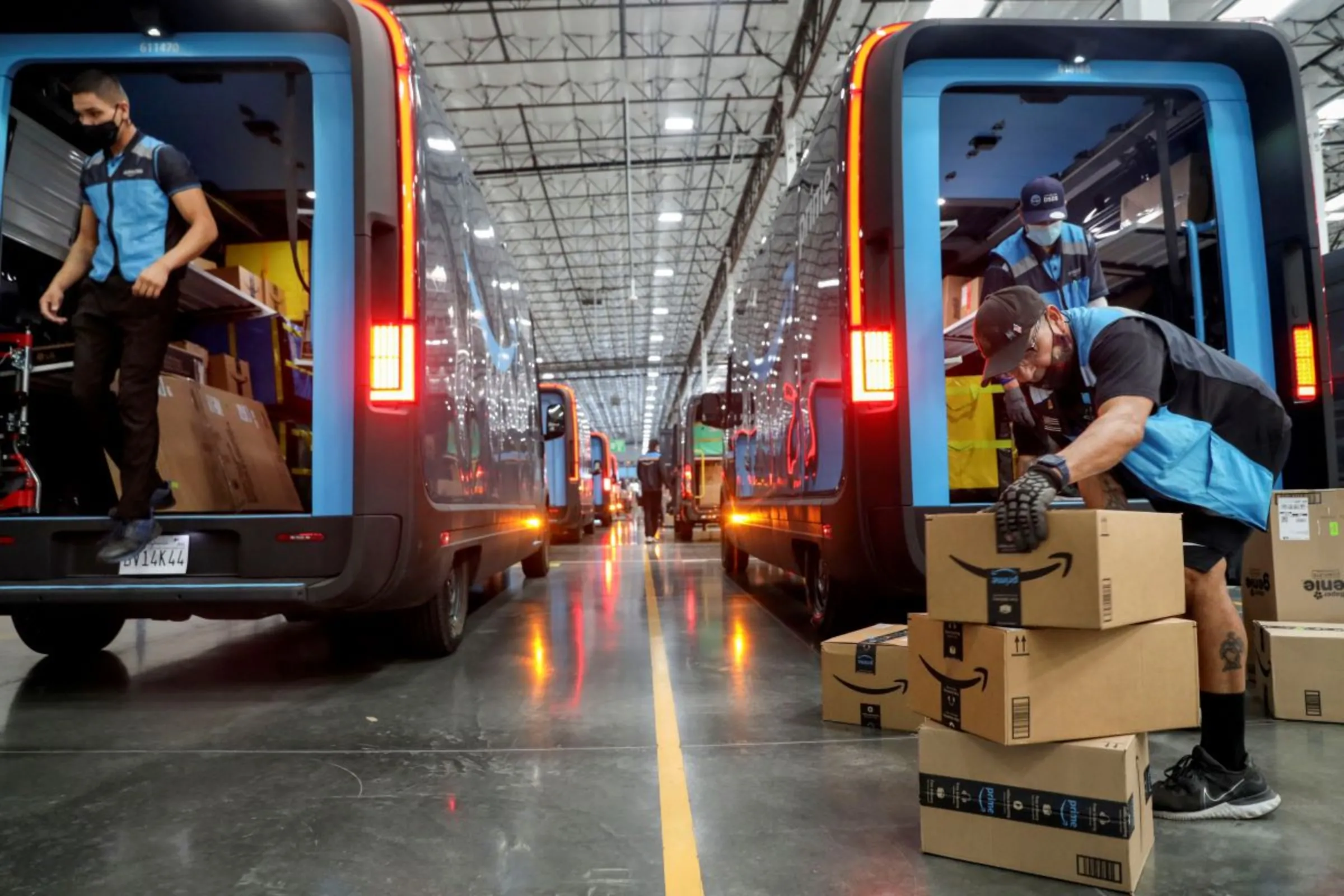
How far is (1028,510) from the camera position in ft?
6.77

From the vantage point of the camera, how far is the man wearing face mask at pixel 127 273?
361 centimetres

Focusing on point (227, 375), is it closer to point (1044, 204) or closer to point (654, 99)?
point (1044, 204)

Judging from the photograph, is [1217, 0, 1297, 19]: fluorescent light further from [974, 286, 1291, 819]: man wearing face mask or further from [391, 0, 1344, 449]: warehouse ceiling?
[974, 286, 1291, 819]: man wearing face mask

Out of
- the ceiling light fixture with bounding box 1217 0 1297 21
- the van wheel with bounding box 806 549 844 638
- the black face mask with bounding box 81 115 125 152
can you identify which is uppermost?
the ceiling light fixture with bounding box 1217 0 1297 21

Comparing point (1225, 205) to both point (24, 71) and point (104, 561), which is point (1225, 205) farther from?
point (24, 71)

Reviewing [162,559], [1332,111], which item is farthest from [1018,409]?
[1332,111]

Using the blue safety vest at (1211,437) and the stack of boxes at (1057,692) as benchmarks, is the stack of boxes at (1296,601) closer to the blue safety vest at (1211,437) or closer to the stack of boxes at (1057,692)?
the blue safety vest at (1211,437)

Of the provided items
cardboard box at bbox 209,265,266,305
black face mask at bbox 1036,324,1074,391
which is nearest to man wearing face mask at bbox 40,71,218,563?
cardboard box at bbox 209,265,266,305

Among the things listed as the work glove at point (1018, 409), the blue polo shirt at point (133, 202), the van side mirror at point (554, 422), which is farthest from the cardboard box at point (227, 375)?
the work glove at point (1018, 409)

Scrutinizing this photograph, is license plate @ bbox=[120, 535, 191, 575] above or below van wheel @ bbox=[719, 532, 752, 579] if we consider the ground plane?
above

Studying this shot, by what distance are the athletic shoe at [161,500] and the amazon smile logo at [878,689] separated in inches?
116

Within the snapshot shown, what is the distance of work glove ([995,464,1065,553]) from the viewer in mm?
2061

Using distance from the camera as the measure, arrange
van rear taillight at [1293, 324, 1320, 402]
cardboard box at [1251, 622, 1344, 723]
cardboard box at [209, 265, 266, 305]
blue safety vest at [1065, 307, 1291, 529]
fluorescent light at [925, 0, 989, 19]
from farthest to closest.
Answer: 1. fluorescent light at [925, 0, 989, 19]
2. cardboard box at [209, 265, 266, 305]
3. van rear taillight at [1293, 324, 1320, 402]
4. cardboard box at [1251, 622, 1344, 723]
5. blue safety vest at [1065, 307, 1291, 529]

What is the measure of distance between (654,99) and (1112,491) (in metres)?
16.2
